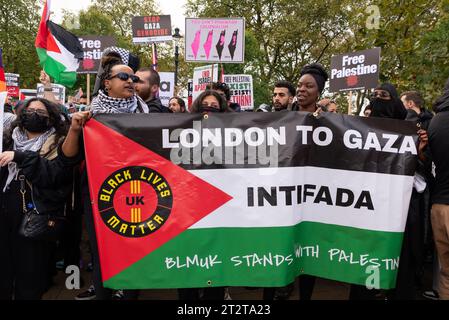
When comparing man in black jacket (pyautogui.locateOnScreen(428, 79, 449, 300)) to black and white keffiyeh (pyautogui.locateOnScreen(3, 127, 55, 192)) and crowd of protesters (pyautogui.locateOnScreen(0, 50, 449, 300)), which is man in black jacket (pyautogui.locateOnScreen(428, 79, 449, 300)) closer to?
crowd of protesters (pyautogui.locateOnScreen(0, 50, 449, 300))

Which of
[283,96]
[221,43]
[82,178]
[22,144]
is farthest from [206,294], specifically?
[221,43]

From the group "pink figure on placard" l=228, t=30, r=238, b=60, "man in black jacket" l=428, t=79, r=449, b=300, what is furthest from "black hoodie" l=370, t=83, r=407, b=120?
"pink figure on placard" l=228, t=30, r=238, b=60

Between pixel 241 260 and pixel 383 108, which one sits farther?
pixel 383 108

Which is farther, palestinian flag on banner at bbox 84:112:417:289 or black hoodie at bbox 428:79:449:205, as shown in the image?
black hoodie at bbox 428:79:449:205

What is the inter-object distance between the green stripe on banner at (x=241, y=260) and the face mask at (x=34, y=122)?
122 centimetres

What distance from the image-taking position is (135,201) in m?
2.90

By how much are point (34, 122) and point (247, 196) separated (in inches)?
63.7

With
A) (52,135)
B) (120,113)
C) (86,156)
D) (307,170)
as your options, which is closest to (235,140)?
(307,170)

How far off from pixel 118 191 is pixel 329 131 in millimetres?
1465

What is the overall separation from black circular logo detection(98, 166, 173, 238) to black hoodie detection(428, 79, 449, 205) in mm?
1860

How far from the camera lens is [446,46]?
A: 22.6 feet

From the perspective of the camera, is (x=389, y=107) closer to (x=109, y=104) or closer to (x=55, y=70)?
(x=109, y=104)

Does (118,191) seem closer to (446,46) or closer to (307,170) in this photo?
(307,170)

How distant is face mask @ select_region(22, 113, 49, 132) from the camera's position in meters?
3.20
